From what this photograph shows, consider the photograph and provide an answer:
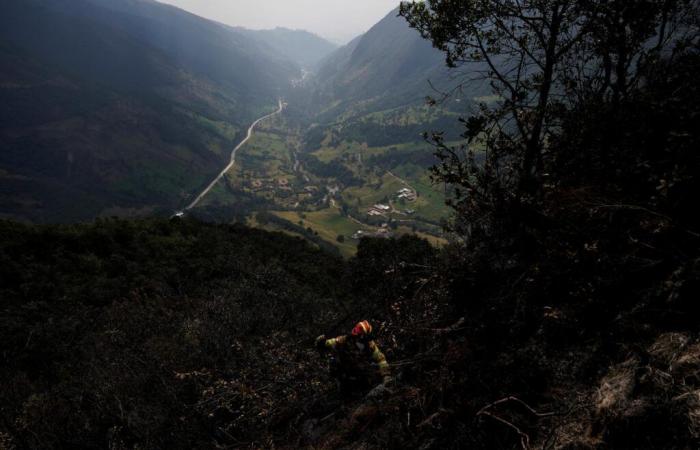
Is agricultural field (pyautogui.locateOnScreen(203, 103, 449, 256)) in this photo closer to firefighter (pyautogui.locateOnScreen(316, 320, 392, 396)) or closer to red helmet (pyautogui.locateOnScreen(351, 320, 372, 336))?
firefighter (pyautogui.locateOnScreen(316, 320, 392, 396))

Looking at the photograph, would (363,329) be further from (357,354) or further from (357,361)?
(357,361)

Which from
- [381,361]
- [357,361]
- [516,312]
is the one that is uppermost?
[516,312]

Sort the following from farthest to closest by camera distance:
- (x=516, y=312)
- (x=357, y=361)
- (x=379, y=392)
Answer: (x=357, y=361)
(x=379, y=392)
(x=516, y=312)

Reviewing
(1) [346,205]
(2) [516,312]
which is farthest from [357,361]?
(1) [346,205]

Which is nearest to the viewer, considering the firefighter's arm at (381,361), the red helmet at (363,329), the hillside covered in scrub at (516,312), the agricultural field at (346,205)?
the hillside covered in scrub at (516,312)

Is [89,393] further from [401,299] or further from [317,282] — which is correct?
[317,282]

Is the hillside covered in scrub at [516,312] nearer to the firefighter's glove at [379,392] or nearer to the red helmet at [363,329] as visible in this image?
the firefighter's glove at [379,392]

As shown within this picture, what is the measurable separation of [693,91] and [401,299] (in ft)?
19.7

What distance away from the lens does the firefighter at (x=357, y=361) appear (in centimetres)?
728

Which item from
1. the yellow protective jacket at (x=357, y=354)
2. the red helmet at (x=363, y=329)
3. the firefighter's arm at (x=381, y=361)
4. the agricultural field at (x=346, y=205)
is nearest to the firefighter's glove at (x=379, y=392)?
the firefighter's arm at (x=381, y=361)

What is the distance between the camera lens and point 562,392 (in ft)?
13.5

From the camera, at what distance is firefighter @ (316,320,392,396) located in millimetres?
7277

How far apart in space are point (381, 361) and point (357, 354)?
0.47 meters

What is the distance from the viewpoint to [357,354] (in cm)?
745
